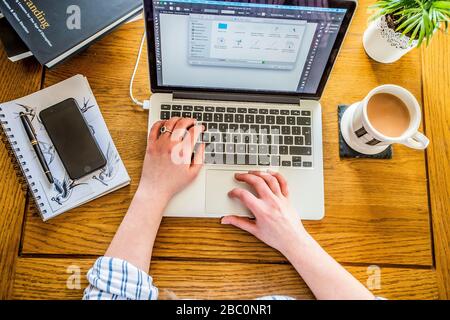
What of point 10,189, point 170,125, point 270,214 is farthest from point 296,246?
point 10,189

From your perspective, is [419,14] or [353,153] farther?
[353,153]

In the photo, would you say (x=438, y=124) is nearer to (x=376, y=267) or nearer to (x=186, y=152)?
(x=376, y=267)

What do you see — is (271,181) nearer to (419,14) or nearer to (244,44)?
(244,44)

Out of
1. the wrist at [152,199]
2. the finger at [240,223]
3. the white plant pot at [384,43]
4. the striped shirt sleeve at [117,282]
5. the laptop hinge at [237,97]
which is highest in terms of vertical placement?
the white plant pot at [384,43]

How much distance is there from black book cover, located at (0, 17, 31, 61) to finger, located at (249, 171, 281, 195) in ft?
1.71

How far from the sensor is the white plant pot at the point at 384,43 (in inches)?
33.2

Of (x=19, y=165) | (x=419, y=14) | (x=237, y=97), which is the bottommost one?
(x=19, y=165)

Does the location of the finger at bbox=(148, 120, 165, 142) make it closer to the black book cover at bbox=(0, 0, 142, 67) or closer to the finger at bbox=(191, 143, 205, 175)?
the finger at bbox=(191, 143, 205, 175)

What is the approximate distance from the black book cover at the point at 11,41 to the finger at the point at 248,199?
0.50m

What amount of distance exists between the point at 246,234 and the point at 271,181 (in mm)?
113

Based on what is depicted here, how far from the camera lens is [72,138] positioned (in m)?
0.83

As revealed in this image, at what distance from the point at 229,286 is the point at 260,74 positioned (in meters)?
0.40

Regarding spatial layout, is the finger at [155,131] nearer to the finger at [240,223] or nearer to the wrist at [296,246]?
the finger at [240,223]

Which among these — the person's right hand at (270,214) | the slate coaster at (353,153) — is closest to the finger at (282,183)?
the person's right hand at (270,214)
